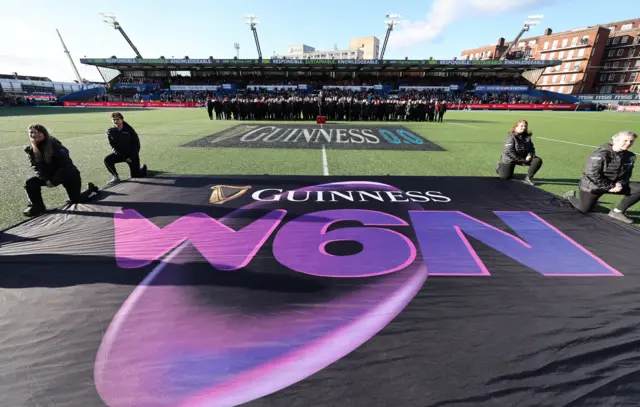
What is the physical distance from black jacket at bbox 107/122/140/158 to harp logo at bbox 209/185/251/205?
7.39 ft

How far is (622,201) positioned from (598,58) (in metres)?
87.6

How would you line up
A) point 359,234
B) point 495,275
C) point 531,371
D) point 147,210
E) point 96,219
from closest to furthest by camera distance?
point 531,371 < point 495,275 < point 359,234 < point 96,219 < point 147,210

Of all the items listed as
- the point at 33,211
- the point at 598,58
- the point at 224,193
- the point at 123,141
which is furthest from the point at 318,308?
the point at 598,58

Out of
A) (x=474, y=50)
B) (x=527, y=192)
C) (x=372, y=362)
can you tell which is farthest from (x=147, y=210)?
(x=474, y=50)

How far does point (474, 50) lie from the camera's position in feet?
298

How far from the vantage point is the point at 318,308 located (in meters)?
2.49

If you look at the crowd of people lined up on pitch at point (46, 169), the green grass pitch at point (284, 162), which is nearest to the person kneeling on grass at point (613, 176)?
the green grass pitch at point (284, 162)

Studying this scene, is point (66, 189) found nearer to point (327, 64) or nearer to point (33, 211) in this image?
point (33, 211)

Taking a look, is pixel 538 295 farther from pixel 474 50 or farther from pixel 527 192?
pixel 474 50

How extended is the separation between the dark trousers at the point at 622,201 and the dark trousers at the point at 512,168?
1.59 meters

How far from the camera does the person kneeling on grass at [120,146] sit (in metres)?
5.95

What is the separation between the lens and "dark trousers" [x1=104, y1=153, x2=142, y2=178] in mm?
6026

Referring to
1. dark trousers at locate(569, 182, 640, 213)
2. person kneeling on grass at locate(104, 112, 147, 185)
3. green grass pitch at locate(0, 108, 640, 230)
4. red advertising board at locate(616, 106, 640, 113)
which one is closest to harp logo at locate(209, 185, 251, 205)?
green grass pitch at locate(0, 108, 640, 230)

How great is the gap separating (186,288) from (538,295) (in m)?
3.29
